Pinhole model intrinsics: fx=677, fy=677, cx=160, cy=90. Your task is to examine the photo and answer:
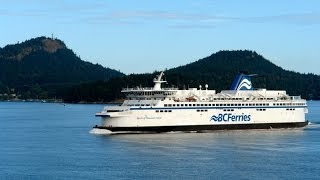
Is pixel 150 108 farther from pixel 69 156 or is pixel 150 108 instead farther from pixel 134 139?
pixel 69 156

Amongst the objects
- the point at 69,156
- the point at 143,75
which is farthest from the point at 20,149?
the point at 143,75

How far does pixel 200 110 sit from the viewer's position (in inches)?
2426

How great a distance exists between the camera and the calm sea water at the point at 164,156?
126ft

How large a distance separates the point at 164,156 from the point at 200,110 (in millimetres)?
16800

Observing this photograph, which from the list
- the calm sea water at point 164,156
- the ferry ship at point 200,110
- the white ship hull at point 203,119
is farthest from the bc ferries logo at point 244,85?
the calm sea water at point 164,156

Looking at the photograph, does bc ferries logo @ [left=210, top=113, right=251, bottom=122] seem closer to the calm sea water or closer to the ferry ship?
the ferry ship

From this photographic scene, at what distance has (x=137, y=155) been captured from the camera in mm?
45812

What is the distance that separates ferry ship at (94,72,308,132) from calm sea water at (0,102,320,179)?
1370 mm

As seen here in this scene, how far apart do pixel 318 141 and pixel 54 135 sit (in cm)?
2433

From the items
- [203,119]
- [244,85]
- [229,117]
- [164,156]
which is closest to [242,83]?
[244,85]

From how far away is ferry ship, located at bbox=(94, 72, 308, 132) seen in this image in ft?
193

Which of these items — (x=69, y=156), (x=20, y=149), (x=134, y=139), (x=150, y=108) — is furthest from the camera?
(x=150, y=108)

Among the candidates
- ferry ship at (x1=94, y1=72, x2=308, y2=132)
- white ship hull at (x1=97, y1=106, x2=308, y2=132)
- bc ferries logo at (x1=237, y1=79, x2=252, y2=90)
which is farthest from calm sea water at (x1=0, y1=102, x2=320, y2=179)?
bc ferries logo at (x1=237, y1=79, x2=252, y2=90)

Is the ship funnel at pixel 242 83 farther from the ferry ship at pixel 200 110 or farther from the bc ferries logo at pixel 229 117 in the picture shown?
the bc ferries logo at pixel 229 117
